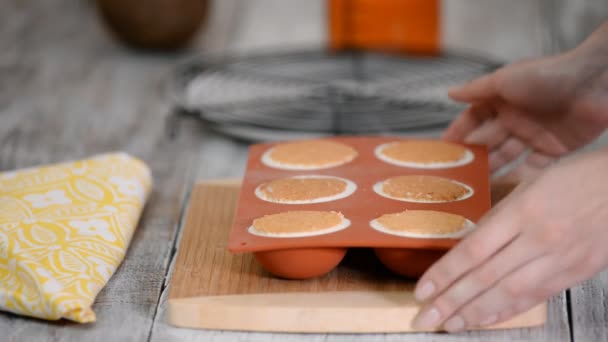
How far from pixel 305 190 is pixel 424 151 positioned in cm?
22

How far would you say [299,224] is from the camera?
3.08 ft

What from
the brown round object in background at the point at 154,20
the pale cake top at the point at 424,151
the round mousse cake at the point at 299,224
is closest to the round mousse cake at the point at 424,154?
the pale cake top at the point at 424,151

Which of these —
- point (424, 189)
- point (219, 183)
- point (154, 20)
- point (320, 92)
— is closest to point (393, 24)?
point (320, 92)

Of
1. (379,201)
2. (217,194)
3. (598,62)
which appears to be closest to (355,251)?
(379,201)

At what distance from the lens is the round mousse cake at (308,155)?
1147mm

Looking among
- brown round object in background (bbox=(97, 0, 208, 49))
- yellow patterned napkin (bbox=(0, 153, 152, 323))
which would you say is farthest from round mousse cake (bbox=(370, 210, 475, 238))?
brown round object in background (bbox=(97, 0, 208, 49))

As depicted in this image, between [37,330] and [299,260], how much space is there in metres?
0.31

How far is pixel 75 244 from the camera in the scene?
1025 millimetres

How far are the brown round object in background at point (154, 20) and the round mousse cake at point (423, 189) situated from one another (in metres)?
1.03

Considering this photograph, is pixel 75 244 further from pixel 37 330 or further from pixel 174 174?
pixel 174 174

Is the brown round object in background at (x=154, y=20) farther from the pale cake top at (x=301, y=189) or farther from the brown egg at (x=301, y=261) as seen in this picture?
the brown egg at (x=301, y=261)

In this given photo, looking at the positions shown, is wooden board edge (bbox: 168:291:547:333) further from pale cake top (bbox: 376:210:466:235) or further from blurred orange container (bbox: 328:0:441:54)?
blurred orange container (bbox: 328:0:441:54)

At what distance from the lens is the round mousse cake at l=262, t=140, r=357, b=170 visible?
3.76 ft

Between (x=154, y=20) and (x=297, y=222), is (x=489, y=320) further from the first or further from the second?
(x=154, y=20)
